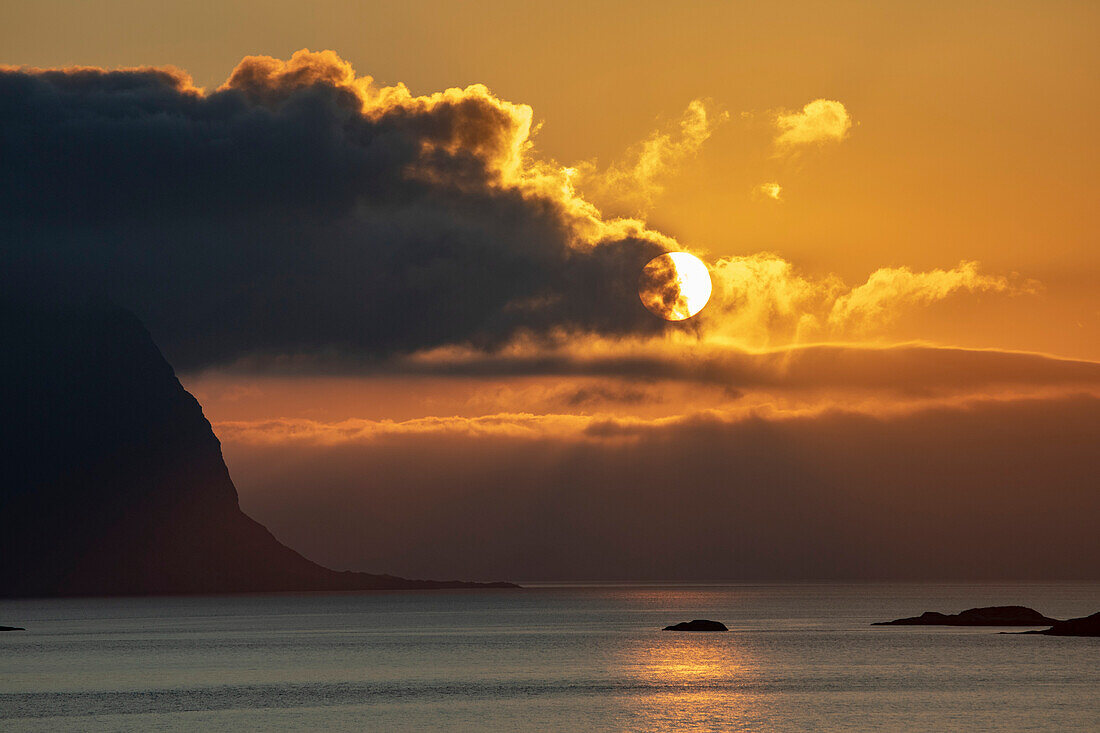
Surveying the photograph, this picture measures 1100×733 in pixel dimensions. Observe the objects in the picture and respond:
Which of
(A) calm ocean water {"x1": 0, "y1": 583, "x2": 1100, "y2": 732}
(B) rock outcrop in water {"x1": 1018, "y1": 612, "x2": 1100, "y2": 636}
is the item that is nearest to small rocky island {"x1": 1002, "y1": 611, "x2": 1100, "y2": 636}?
(B) rock outcrop in water {"x1": 1018, "y1": 612, "x2": 1100, "y2": 636}

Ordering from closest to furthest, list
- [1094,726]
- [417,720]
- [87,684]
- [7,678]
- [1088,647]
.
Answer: [1094,726], [417,720], [87,684], [7,678], [1088,647]

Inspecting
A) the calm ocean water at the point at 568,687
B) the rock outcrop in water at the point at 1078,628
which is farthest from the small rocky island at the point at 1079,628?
the calm ocean water at the point at 568,687

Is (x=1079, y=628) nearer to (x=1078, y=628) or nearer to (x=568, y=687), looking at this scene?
(x=1078, y=628)

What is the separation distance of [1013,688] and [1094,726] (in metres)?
27.1

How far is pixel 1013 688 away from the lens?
388ft

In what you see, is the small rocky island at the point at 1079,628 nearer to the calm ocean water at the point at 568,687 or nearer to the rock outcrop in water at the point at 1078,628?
the rock outcrop in water at the point at 1078,628

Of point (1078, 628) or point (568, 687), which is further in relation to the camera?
point (1078, 628)

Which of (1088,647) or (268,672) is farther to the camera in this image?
(1088,647)

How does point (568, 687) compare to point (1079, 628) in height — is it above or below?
below

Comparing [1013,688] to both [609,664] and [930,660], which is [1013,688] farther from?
[609,664]

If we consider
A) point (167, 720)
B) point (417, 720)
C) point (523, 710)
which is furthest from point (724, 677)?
point (167, 720)

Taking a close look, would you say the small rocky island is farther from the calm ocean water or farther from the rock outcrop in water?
the calm ocean water

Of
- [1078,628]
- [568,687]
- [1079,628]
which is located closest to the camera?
[568,687]

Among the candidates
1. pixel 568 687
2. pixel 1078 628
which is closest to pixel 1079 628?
pixel 1078 628
